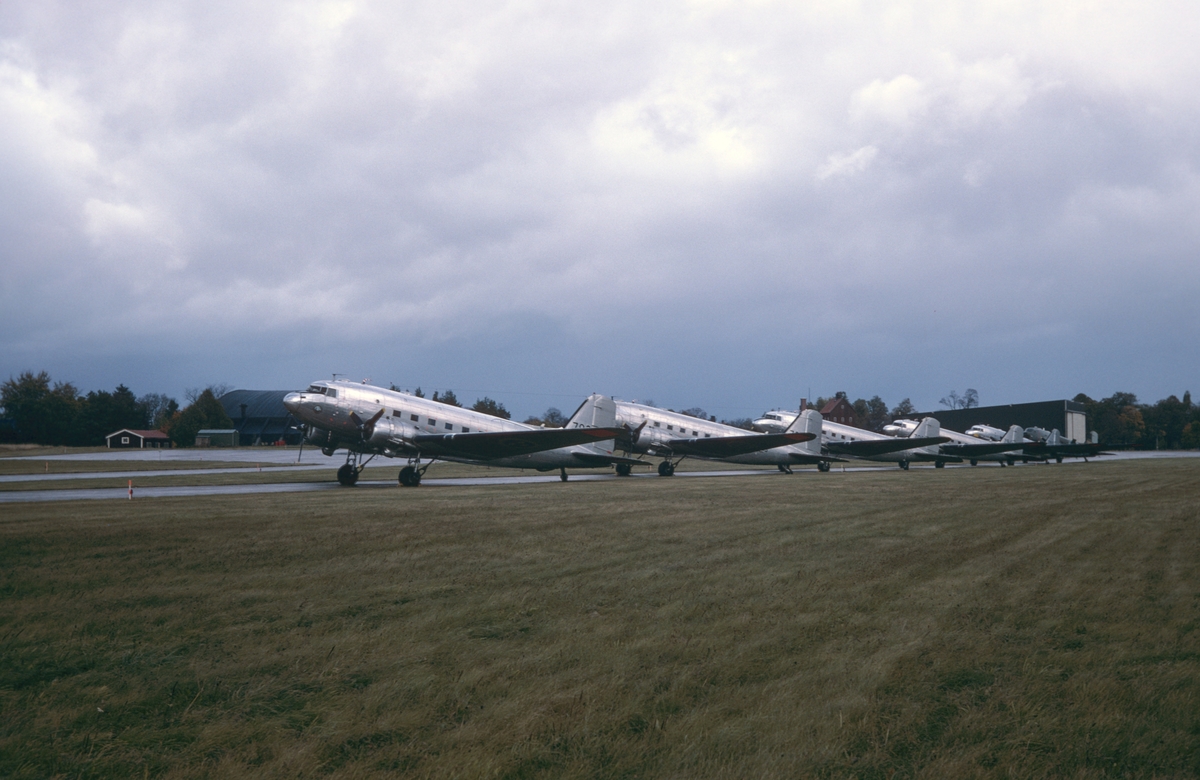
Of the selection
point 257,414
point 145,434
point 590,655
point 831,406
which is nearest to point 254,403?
point 257,414

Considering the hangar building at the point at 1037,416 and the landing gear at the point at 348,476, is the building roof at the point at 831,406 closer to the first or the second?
the hangar building at the point at 1037,416

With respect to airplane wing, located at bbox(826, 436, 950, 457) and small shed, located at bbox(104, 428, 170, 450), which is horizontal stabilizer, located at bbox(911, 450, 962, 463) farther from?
small shed, located at bbox(104, 428, 170, 450)

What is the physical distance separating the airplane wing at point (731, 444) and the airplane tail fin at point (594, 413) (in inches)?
213

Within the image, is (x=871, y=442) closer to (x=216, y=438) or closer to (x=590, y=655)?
(x=590, y=655)

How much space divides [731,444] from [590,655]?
40791 millimetres

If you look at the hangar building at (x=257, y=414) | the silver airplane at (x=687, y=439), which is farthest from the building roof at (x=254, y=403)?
the silver airplane at (x=687, y=439)

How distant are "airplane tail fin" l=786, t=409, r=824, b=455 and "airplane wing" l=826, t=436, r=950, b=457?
11.9 feet

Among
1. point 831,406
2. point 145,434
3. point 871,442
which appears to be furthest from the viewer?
point 831,406

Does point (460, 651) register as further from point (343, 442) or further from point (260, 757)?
point (343, 442)

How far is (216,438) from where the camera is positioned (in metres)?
115

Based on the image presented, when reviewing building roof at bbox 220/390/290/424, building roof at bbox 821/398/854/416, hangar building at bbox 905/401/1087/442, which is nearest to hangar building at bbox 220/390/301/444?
building roof at bbox 220/390/290/424

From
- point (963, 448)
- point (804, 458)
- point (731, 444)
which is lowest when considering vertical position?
point (804, 458)

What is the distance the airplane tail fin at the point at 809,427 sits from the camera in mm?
51000

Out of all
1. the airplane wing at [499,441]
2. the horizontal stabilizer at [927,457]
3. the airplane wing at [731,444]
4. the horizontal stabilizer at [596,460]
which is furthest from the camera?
the horizontal stabilizer at [927,457]
